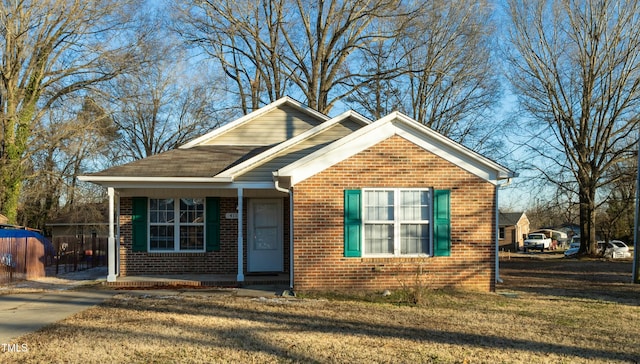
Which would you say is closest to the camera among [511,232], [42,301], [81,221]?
[42,301]

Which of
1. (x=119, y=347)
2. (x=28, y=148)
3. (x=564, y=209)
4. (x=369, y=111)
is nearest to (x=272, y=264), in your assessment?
(x=119, y=347)

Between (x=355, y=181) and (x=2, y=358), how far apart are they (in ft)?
24.5

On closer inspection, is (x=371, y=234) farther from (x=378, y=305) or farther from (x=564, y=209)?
(x=564, y=209)

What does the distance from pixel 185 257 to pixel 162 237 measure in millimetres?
817

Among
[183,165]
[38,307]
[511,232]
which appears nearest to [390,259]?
[183,165]

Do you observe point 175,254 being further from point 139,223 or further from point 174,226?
point 139,223

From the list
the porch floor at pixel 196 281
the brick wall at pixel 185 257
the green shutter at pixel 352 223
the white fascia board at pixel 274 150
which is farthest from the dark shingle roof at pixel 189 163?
the green shutter at pixel 352 223

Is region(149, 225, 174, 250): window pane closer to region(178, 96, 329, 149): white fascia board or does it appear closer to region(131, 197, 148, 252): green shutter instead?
region(131, 197, 148, 252): green shutter

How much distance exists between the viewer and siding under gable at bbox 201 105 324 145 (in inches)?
685

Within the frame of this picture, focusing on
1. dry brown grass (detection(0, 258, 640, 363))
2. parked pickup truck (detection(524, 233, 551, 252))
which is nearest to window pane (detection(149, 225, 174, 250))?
dry brown grass (detection(0, 258, 640, 363))

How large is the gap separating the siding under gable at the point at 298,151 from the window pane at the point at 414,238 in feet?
11.5

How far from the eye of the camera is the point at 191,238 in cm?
1527

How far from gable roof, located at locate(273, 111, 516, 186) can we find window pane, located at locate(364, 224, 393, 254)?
1672 millimetres

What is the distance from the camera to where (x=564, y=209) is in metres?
30.4
